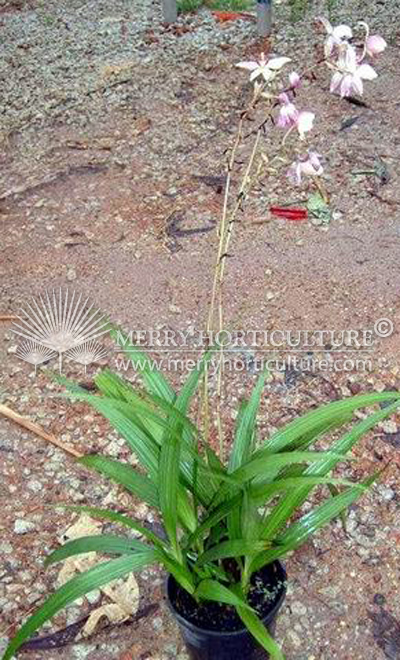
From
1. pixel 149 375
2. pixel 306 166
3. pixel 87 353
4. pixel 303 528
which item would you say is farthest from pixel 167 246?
pixel 303 528

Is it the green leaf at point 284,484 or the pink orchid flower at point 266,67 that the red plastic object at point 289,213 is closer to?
the pink orchid flower at point 266,67

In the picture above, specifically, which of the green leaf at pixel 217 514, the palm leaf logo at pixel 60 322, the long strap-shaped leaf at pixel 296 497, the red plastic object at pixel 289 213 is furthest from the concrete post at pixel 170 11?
the green leaf at pixel 217 514

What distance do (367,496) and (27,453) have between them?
982mm

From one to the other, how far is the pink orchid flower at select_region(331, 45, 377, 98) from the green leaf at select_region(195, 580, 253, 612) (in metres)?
0.96

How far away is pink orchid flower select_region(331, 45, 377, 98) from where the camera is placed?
5.28 feet

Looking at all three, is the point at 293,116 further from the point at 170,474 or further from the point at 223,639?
the point at 223,639

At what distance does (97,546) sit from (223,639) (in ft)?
1.08

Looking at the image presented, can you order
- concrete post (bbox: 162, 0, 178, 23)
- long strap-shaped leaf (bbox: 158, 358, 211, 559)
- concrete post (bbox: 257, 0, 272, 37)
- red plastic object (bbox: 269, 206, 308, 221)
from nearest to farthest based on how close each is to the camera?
long strap-shaped leaf (bbox: 158, 358, 211, 559) → red plastic object (bbox: 269, 206, 308, 221) → concrete post (bbox: 257, 0, 272, 37) → concrete post (bbox: 162, 0, 178, 23)

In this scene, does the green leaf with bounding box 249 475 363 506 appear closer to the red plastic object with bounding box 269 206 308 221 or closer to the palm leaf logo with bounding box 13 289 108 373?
the palm leaf logo with bounding box 13 289 108 373

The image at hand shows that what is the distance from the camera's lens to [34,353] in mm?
2891

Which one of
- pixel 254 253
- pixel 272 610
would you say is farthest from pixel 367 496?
pixel 254 253

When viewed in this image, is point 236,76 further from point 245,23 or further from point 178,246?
point 178,246

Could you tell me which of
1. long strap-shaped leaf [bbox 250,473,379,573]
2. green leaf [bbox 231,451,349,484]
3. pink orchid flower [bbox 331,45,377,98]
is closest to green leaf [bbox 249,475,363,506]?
green leaf [bbox 231,451,349,484]

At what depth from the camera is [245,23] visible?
5.04m
